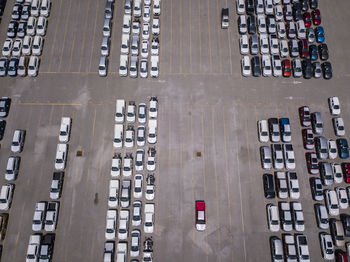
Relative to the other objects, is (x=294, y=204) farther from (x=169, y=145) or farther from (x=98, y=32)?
(x=98, y=32)

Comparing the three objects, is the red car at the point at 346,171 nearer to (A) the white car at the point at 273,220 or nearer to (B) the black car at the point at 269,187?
(B) the black car at the point at 269,187

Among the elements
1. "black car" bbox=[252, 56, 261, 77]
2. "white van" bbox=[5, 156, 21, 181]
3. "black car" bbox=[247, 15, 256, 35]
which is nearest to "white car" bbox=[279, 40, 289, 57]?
"black car" bbox=[252, 56, 261, 77]

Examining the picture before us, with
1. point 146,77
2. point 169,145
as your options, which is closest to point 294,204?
point 169,145

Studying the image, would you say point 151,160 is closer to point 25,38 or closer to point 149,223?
point 149,223

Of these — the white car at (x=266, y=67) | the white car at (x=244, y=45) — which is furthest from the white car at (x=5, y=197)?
the white car at (x=266, y=67)

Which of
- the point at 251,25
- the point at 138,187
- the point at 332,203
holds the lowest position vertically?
the point at 332,203

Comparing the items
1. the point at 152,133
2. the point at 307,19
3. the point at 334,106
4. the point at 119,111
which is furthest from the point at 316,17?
the point at 119,111
